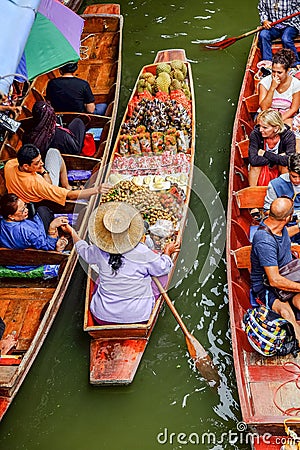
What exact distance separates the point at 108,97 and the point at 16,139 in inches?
56.9

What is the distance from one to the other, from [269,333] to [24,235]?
7.71ft

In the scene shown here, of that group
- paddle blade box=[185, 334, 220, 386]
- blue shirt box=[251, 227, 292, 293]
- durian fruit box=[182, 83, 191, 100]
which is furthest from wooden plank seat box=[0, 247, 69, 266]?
durian fruit box=[182, 83, 191, 100]

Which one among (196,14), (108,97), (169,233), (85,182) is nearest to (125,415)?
(169,233)

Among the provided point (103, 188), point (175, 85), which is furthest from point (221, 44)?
point (103, 188)

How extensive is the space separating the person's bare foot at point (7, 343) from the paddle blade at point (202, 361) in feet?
4.94

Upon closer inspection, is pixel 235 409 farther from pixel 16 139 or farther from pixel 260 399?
pixel 16 139

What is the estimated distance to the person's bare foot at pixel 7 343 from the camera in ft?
17.2

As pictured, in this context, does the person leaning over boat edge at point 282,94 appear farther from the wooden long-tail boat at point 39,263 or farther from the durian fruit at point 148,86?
the wooden long-tail boat at point 39,263

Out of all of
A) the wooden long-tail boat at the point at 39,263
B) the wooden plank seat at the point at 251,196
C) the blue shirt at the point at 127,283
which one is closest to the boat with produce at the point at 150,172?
the blue shirt at the point at 127,283

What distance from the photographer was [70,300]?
6.22m

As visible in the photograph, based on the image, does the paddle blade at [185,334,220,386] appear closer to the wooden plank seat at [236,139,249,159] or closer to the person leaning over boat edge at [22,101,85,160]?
the wooden plank seat at [236,139,249,159]

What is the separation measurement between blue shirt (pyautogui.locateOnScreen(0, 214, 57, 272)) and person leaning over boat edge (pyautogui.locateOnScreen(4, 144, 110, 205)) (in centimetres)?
31

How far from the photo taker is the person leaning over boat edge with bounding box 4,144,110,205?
579cm

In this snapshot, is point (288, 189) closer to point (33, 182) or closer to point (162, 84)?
point (33, 182)
